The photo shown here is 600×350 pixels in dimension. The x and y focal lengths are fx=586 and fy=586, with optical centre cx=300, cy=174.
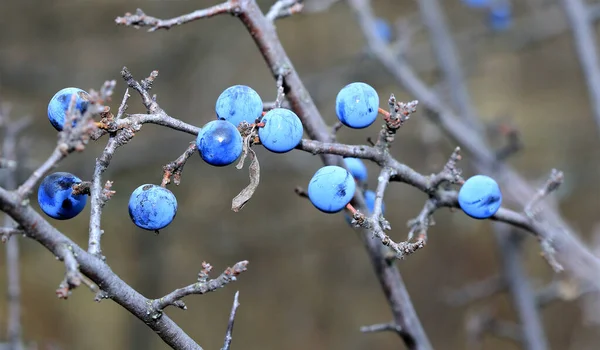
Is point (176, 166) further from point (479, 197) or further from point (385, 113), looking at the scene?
point (479, 197)

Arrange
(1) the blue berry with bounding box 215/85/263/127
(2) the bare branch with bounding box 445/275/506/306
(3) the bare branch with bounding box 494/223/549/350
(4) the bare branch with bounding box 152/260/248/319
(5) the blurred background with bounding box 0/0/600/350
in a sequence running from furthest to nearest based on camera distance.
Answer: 1. (5) the blurred background with bounding box 0/0/600/350
2. (2) the bare branch with bounding box 445/275/506/306
3. (3) the bare branch with bounding box 494/223/549/350
4. (1) the blue berry with bounding box 215/85/263/127
5. (4) the bare branch with bounding box 152/260/248/319

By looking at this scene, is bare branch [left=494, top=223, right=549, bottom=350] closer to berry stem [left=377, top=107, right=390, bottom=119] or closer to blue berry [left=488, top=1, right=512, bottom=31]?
blue berry [left=488, top=1, right=512, bottom=31]

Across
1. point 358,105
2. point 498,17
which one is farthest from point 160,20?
point 498,17

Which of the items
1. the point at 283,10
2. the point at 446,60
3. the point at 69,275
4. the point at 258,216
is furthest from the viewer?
the point at 258,216

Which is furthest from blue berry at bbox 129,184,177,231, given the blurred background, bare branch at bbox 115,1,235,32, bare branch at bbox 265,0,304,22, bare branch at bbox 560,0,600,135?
the blurred background

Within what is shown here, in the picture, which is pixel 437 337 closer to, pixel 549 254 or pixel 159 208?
pixel 549 254

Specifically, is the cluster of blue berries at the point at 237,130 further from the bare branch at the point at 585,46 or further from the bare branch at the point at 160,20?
the bare branch at the point at 585,46

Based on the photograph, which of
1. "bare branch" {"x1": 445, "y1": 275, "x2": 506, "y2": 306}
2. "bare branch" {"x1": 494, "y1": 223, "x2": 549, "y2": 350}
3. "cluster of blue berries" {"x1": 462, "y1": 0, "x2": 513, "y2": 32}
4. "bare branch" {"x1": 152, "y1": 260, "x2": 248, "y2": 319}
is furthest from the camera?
"cluster of blue berries" {"x1": 462, "y1": 0, "x2": 513, "y2": 32}

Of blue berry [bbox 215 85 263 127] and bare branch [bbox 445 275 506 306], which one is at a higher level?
bare branch [bbox 445 275 506 306]
